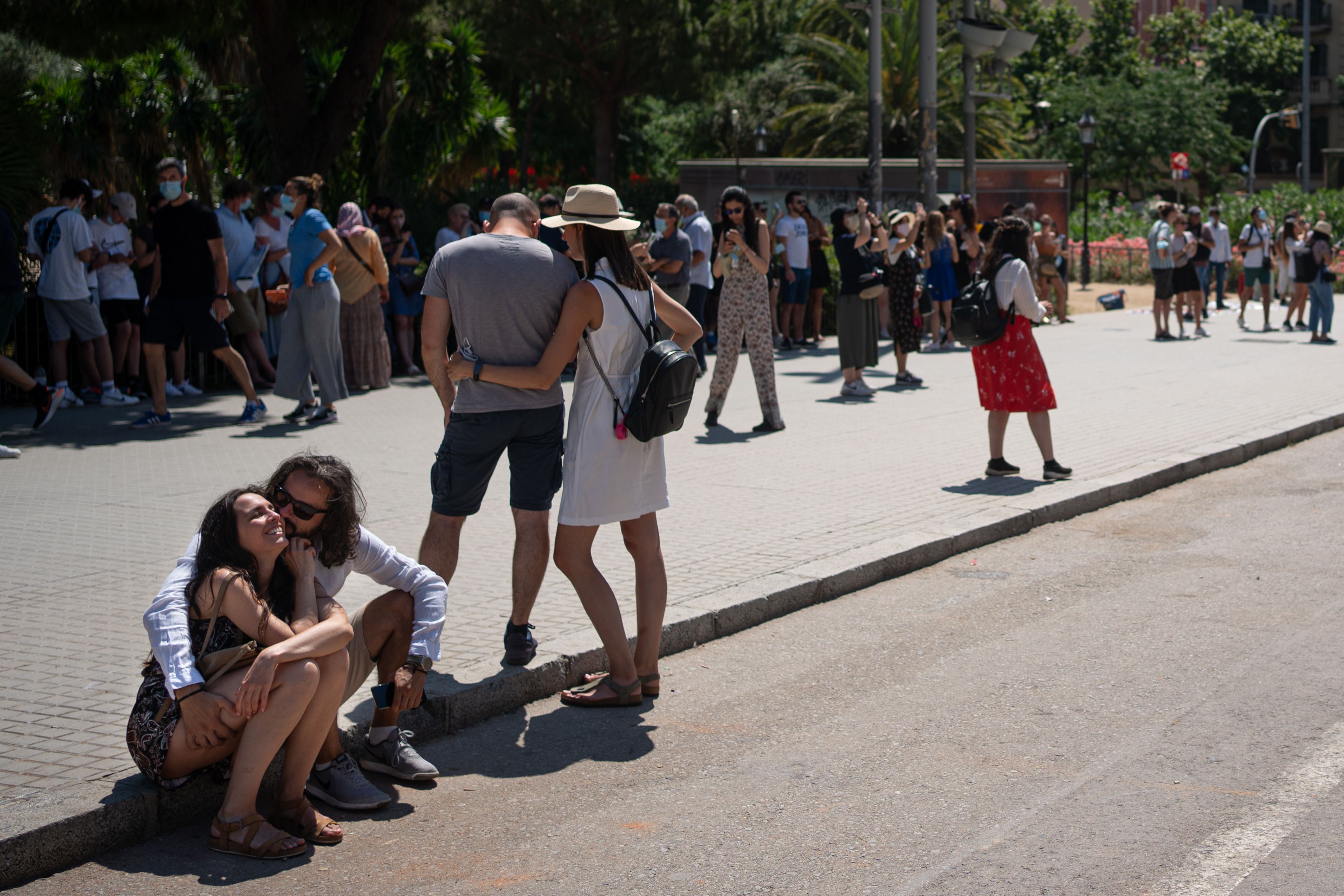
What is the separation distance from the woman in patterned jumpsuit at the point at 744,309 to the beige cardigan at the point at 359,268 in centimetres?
321

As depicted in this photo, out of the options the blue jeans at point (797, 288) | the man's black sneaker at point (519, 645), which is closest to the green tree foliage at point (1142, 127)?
the blue jeans at point (797, 288)

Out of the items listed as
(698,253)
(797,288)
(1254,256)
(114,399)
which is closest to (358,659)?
(114,399)

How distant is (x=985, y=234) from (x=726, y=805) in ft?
54.8

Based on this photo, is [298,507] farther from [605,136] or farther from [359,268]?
[605,136]

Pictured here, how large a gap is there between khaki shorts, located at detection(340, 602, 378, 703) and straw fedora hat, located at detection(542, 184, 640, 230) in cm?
152

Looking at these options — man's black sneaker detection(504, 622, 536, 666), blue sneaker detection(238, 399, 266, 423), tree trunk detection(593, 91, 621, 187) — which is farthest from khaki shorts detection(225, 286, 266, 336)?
tree trunk detection(593, 91, 621, 187)

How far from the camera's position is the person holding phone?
4.00 meters

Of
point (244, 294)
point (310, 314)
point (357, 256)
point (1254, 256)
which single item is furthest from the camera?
point (1254, 256)

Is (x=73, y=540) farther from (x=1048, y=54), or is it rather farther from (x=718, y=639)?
(x=1048, y=54)

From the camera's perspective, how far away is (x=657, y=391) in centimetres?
498

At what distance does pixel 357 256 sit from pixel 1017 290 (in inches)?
252

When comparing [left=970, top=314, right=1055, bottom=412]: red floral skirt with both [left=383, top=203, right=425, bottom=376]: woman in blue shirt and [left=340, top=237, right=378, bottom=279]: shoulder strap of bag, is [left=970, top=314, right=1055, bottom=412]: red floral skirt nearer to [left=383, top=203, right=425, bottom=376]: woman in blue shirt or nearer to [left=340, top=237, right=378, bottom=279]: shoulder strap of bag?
[left=340, top=237, right=378, bottom=279]: shoulder strap of bag

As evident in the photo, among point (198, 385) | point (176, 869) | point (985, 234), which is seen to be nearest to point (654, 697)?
point (176, 869)

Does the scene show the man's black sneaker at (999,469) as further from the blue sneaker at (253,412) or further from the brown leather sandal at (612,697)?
the blue sneaker at (253,412)
